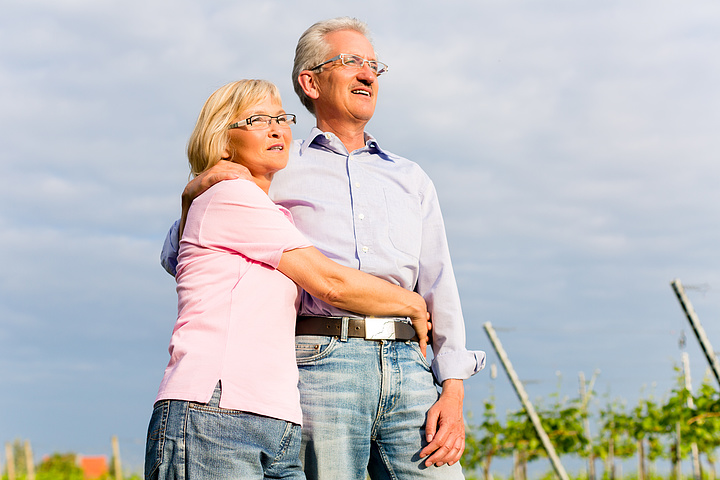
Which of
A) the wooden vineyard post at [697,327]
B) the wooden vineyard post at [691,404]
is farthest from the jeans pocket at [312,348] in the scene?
the wooden vineyard post at [691,404]

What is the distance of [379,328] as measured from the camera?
7.13 feet

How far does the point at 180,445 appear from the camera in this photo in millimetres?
1702

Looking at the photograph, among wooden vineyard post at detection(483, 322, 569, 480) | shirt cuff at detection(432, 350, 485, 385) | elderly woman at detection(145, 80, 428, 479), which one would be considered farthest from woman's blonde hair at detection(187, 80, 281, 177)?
wooden vineyard post at detection(483, 322, 569, 480)

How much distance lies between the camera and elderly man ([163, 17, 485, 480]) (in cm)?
209

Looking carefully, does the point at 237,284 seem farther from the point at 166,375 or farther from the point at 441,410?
the point at 441,410

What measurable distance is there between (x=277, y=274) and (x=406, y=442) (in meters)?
0.66

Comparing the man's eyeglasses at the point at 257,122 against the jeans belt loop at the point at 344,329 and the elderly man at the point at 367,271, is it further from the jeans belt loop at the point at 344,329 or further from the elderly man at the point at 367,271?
the jeans belt loop at the point at 344,329

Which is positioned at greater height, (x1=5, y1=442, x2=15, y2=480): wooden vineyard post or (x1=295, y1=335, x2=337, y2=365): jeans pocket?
(x1=5, y1=442, x2=15, y2=480): wooden vineyard post

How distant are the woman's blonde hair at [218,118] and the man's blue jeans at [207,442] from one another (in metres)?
0.75

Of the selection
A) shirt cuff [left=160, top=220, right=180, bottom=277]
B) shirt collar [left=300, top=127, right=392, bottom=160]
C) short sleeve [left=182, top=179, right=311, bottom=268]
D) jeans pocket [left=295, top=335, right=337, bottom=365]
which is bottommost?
jeans pocket [left=295, top=335, right=337, bottom=365]

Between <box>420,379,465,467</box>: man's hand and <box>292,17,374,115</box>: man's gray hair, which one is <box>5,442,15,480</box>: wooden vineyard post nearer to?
<box>292,17,374,115</box>: man's gray hair

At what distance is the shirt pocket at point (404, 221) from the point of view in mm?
2402

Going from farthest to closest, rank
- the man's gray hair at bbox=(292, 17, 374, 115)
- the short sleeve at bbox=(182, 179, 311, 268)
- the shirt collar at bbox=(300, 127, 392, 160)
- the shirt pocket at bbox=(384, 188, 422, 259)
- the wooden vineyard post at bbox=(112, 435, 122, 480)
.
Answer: the wooden vineyard post at bbox=(112, 435, 122, 480)
the man's gray hair at bbox=(292, 17, 374, 115)
the shirt collar at bbox=(300, 127, 392, 160)
the shirt pocket at bbox=(384, 188, 422, 259)
the short sleeve at bbox=(182, 179, 311, 268)

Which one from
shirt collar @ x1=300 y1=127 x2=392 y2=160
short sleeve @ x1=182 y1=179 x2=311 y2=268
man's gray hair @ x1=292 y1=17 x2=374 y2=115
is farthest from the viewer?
man's gray hair @ x1=292 y1=17 x2=374 y2=115
